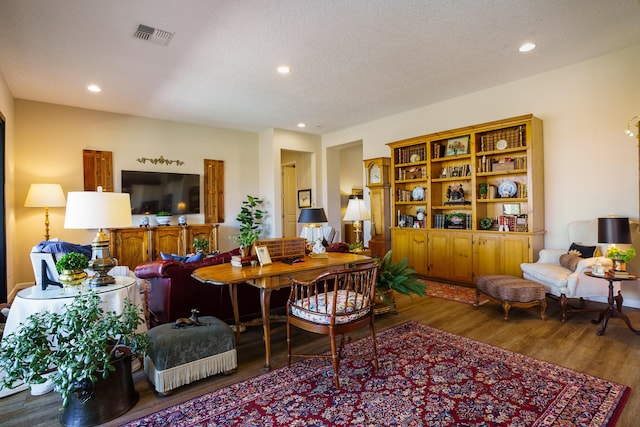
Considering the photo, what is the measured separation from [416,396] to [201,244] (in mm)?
4809

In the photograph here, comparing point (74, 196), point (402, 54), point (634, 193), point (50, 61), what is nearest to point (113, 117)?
point (50, 61)

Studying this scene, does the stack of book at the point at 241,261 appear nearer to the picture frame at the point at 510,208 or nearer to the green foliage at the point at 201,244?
the green foliage at the point at 201,244

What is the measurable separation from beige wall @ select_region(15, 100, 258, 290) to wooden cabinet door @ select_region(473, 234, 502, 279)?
4898 mm

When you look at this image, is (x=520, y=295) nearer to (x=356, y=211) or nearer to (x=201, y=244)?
(x=356, y=211)

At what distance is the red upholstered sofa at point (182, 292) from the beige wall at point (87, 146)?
3.57 m

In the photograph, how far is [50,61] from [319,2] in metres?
3.30

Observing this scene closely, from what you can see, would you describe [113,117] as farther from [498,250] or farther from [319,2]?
[498,250]

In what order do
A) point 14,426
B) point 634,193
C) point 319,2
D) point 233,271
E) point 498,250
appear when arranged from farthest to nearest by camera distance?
point 498,250
point 634,193
point 319,2
point 233,271
point 14,426

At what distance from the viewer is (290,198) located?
859cm

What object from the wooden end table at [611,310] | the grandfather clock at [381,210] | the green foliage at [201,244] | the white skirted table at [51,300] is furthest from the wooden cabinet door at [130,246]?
the wooden end table at [611,310]

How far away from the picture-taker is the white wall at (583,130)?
152 inches

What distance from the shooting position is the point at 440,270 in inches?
207

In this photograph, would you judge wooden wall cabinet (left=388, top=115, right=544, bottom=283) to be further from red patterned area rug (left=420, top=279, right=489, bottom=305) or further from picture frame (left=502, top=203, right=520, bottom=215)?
red patterned area rug (left=420, top=279, right=489, bottom=305)

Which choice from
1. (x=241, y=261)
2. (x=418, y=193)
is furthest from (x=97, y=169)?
(x=418, y=193)
